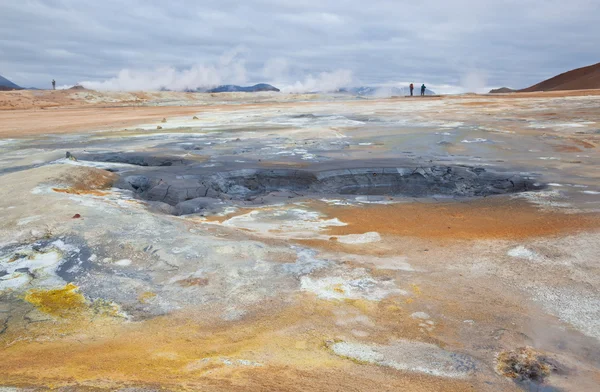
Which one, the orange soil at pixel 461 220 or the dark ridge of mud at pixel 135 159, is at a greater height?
the dark ridge of mud at pixel 135 159

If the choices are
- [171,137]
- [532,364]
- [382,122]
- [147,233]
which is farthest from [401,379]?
[382,122]

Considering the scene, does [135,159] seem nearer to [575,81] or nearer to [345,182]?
[345,182]

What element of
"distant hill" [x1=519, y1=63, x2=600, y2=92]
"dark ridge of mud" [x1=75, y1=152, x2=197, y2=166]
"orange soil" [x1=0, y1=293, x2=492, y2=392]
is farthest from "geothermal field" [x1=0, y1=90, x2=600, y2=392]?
"distant hill" [x1=519, y1=63, x2=600, y2=92]

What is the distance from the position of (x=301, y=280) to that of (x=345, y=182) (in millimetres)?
5246

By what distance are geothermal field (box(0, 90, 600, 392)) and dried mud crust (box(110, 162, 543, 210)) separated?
4 centimetres

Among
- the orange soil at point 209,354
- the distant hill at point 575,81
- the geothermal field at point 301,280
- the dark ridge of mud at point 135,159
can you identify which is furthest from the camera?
the distant hill at point 575,81

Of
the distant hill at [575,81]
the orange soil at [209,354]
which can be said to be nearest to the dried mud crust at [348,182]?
the orange soil at [209,354]

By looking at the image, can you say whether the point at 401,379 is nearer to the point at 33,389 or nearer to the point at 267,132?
the point at 33,389

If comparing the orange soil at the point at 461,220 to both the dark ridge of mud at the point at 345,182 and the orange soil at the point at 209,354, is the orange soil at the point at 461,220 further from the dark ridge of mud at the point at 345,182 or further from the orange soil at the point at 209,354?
the orange soil at the point at 209,354

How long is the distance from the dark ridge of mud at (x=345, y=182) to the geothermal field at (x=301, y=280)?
36 millimetres

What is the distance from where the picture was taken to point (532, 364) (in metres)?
3.28

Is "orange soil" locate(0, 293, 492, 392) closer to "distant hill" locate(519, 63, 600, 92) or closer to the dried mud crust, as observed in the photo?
the dried mud crust

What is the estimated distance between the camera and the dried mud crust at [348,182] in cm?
880

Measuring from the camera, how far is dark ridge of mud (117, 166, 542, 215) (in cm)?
876
